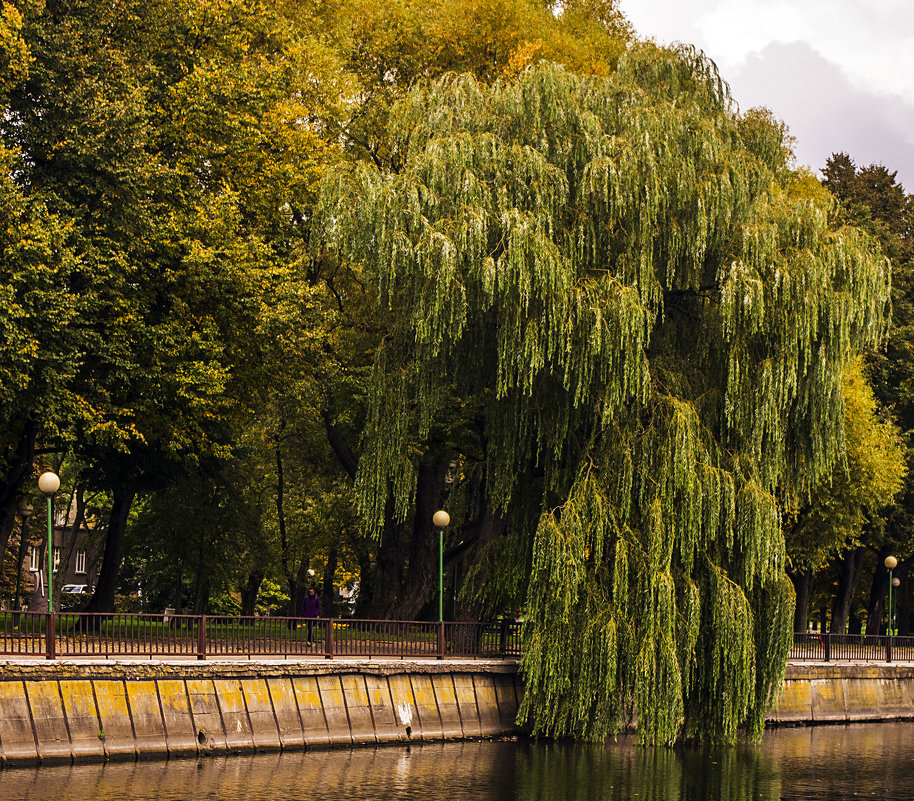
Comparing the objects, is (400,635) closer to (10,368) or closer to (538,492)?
(538,492)

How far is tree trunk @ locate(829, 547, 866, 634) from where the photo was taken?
5234 cm

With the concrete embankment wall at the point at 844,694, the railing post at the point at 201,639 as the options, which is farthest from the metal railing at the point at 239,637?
the concrete embankment wall at the point at 844,694

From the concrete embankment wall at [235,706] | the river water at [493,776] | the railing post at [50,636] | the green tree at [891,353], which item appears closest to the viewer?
the river water at [493,776]

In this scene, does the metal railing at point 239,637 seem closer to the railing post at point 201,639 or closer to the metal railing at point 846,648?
the railing post at point 201,639

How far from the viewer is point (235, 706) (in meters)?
25.0

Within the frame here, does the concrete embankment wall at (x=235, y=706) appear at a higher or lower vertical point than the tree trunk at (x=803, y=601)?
lower

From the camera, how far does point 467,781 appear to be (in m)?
22.3

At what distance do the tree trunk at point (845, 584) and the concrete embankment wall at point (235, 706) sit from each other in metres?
26.9

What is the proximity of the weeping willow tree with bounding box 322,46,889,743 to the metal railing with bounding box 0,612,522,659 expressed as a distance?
242 centimetres

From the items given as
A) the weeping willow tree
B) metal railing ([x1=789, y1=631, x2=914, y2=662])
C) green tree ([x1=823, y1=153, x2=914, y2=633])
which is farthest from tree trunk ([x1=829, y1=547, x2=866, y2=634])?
the weeping willow tree

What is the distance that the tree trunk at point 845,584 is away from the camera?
172 feet

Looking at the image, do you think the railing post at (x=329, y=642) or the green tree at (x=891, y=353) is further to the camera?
the green tree at (x=891, y=353)

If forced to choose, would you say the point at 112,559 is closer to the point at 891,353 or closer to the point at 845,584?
the point at 845,584

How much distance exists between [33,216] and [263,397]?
362 inches
